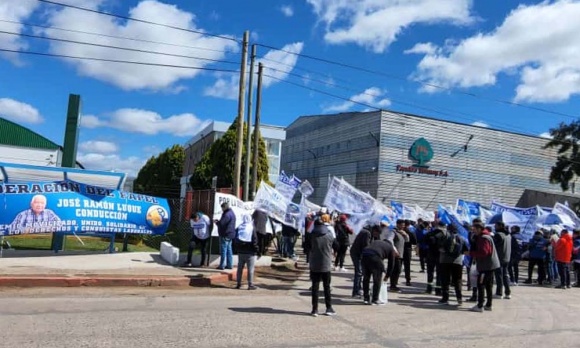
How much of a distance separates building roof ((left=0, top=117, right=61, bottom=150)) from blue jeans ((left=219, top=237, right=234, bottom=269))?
160ft

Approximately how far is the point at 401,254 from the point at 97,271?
7.06m

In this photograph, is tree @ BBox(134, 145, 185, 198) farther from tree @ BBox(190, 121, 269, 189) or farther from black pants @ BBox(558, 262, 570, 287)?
black pants @ BBox(558, 262, 570, 287)

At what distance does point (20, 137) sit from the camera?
5653 cm

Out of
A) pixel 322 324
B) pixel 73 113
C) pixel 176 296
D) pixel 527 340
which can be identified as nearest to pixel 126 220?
pixel 73 113

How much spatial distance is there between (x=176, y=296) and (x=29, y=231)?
17.2 ft

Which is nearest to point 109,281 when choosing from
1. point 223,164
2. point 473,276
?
point 473,276

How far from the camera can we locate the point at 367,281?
1060cm

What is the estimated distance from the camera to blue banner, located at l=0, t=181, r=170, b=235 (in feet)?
43.0

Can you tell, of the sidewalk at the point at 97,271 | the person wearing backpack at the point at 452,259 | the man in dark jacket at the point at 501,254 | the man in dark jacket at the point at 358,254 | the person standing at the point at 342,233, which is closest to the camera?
the sidewalk at the point at 97,271

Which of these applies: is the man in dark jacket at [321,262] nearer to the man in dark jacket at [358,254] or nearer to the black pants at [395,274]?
the man in dark jacket at [358,254]

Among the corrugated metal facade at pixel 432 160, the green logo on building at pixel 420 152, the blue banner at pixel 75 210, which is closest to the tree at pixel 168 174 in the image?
the corrugated metal facade at pixel 432 160

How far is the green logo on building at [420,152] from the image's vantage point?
5659 centimetres

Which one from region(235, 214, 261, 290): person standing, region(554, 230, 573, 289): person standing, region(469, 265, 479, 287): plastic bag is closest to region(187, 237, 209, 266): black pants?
region(235, 214, 261, 290): person standing

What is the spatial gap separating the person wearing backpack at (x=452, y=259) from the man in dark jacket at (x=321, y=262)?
3.04m
